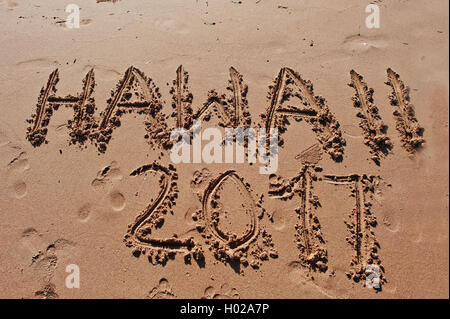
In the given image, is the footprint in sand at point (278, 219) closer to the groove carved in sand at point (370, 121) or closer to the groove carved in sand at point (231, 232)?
the groove carved in sand at point (231, 232)

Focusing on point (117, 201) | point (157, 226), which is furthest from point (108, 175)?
point (157, 226)

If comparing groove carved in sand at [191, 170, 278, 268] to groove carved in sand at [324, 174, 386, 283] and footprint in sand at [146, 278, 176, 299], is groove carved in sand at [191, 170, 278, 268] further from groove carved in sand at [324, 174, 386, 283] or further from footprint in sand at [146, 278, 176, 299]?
groove carved in sand at [324, 174, 386, 283]

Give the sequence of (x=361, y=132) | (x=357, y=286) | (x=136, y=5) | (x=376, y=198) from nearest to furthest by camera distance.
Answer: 1. (x=357, y=286)
2. (x=376, y=198)
3. (x=361, y=132)
4. (x=136, y=5)

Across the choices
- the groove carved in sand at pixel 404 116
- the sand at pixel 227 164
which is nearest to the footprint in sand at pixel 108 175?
the sand at pixel 227 164

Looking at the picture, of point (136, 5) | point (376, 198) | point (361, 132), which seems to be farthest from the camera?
point (136, 5)

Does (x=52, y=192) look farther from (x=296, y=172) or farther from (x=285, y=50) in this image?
(x=285, y=50)

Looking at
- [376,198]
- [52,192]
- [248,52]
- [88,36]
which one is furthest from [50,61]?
[376,198]

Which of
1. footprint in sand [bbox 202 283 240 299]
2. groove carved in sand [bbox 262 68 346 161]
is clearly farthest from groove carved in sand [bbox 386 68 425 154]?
footprint in sand [bbox 202 283 240 299]
